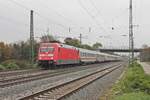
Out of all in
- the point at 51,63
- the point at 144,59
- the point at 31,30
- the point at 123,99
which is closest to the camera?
the point at 123,99

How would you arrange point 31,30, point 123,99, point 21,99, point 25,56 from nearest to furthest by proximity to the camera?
1. point 123,99
2. point 21,99
3. point 31,30
4. point 25,56

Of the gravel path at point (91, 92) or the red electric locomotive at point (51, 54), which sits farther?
the red electric locomotive at point (51, 54)

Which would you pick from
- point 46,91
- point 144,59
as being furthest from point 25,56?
point 46,91

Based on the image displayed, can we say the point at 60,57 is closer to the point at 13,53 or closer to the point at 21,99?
the point at 21,99

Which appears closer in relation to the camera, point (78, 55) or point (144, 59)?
point (78, 55)

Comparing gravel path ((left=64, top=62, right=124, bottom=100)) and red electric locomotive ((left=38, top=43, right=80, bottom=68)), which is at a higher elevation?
red electric locomotive ((left=38, top=43, right=80, bottom=68))

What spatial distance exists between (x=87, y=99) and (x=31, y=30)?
32.6m

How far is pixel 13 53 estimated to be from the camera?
75.6 m

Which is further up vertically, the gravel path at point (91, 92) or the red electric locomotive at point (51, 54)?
the red electric locomotive at point (51, 54)

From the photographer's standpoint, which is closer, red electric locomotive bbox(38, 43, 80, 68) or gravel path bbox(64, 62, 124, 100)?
gravel path bbox(64, 62, 124, 100)

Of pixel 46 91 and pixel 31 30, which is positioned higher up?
pixel 31 30

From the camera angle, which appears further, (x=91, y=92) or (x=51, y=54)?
(x=51, y=54)

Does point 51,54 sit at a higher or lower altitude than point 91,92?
higher

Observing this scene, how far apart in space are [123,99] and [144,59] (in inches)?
3718
